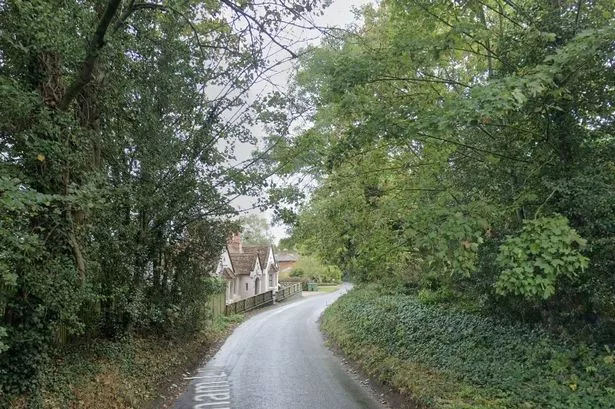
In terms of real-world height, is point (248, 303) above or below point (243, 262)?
below

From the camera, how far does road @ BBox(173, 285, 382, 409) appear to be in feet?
29.5

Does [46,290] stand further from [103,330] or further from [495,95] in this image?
[495,95]

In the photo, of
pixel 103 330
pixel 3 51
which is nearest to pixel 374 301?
pixel 103 330

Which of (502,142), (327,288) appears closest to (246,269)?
(327,288)

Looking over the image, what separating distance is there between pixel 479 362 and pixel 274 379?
4.91m

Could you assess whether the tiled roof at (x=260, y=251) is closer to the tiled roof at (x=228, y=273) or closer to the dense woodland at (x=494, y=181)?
the tiled roof at (x=228, y=273)

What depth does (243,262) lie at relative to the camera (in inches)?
1599

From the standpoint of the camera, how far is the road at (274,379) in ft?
29.5

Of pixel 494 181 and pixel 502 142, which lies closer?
pixel 502 142

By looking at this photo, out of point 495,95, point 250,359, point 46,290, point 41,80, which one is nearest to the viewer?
point 495,95

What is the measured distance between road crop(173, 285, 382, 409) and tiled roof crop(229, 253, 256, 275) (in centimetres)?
2099

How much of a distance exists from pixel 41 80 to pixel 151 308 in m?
6.14

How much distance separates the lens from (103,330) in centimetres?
1024

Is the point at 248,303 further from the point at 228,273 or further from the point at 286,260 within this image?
the point at 286,260
